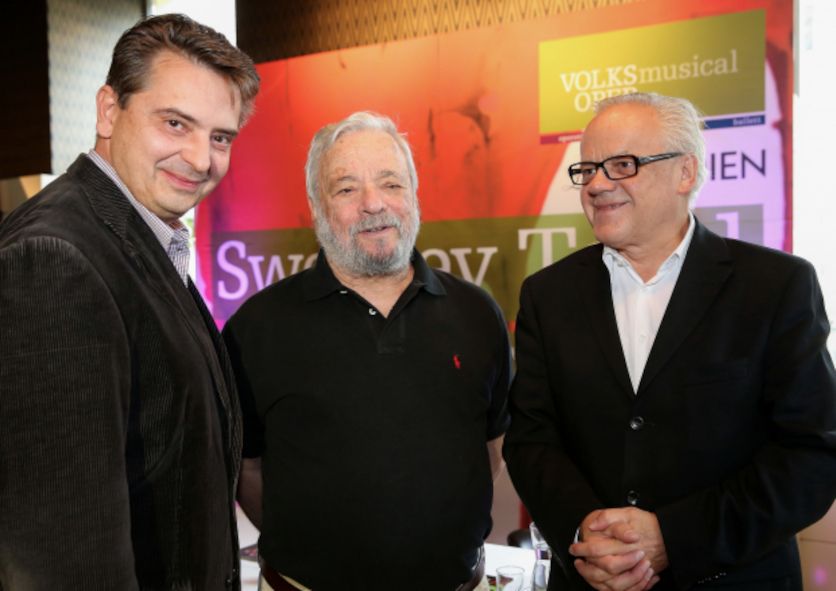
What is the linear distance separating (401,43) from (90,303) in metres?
3.48

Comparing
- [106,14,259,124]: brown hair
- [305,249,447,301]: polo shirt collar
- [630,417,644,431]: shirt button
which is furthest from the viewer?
[305,249,447,301]: polo shirt collar

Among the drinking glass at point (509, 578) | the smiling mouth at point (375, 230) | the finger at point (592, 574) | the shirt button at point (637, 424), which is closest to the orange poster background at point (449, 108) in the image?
the smiling mouth at point (375, 230)

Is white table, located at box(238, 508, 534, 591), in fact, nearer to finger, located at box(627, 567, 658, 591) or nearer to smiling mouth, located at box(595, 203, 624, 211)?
finger, located at box(627, 567, 658, 591)

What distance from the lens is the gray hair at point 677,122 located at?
6.14 ft

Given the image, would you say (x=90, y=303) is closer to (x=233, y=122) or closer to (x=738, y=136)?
(x=233, y=122)

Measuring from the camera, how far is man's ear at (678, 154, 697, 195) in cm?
190

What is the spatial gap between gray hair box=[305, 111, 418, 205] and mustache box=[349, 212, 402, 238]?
0.18 meters

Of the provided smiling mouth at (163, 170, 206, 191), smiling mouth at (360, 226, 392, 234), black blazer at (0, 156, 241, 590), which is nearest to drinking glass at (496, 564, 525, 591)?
black blazer at (0, 156, 241, 590)

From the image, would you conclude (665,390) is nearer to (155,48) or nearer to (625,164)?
(625,164)

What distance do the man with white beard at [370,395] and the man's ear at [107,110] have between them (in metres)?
0.90

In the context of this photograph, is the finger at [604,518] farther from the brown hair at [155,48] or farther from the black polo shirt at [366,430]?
the brown hair at [155,48]

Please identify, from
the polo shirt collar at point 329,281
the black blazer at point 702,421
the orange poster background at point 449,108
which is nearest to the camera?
the black blazer at point 702,421

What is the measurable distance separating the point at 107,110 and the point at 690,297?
4.56 feet

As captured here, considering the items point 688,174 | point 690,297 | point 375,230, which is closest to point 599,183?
point 688,174
